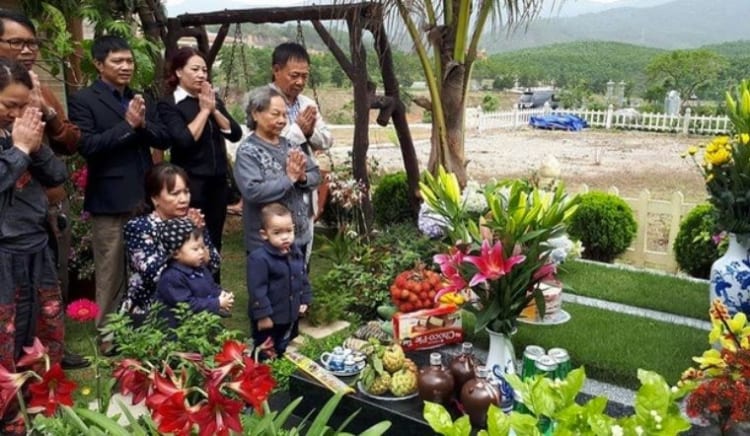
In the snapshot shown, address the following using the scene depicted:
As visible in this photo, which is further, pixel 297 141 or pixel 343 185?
pixel 343 185

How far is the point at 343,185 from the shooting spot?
4.52 meters

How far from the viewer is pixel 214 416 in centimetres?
120

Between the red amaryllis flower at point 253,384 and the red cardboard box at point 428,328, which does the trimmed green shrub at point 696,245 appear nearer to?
the red cardboard box at point 428,328

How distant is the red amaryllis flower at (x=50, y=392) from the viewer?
140 centimetres

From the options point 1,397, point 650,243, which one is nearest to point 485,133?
point 650,243

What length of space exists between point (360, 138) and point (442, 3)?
1.06 metres

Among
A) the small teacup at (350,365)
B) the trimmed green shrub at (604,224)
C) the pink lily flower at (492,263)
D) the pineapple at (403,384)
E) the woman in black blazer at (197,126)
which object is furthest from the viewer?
the trimmed green shrub at (604,224)

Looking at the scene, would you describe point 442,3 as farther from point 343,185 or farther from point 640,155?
point 640,155

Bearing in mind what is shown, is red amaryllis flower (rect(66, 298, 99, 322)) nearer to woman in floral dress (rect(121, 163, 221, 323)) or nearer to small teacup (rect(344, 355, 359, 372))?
woman in floral dress (rect(121, 163, 221, 323))

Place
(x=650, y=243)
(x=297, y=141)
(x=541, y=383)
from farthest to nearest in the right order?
1. (x=650, y=243)
2. (x=297, y=141)
3. (x=541, y=383)

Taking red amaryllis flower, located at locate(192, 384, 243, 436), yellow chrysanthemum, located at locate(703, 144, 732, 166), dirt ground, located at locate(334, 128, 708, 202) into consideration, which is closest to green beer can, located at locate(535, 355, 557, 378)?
red amaryllis flower, located at locate(192, 384, 243, 436)

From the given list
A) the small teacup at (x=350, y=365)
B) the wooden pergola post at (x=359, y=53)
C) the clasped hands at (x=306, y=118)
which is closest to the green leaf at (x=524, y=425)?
the small teacup at (x=350, y=365)

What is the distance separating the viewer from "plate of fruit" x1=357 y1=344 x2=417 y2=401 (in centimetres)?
229

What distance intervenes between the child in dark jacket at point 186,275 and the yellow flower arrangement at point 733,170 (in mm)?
2165
